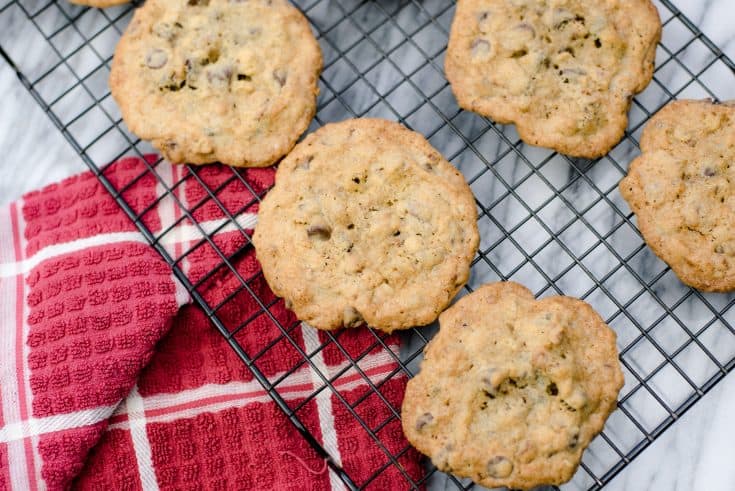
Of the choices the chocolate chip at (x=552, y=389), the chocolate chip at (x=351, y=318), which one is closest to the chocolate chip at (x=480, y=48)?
the chocolate chip at (x=351, y=318)

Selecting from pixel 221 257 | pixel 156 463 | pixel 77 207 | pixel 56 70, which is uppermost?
pixel 56 70

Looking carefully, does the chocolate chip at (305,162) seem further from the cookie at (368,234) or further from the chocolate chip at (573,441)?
the chocolate chip at (573,441)

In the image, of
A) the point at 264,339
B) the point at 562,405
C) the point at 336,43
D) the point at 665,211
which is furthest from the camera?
the point at 336,43

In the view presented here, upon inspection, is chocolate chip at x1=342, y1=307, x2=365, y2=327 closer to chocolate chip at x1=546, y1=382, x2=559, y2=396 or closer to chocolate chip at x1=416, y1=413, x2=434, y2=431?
chocolate chip at x1=416, y1=413, x2=434, y2=431

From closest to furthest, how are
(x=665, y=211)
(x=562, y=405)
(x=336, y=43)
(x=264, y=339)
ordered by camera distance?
(x=562, y=405) < (x=665, y=211) < (x=264, y=339) < (x=336, y=43)

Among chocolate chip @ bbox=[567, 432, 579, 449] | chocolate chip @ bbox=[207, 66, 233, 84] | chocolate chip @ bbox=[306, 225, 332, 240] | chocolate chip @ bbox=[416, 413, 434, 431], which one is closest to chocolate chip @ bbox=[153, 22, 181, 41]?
chocolate chip @ bbox=[207, 66, 233, 84]

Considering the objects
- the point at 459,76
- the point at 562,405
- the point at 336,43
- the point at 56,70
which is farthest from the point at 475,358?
the point at 56,70

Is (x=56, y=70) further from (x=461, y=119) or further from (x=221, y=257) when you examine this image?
(x=461, y=119)
